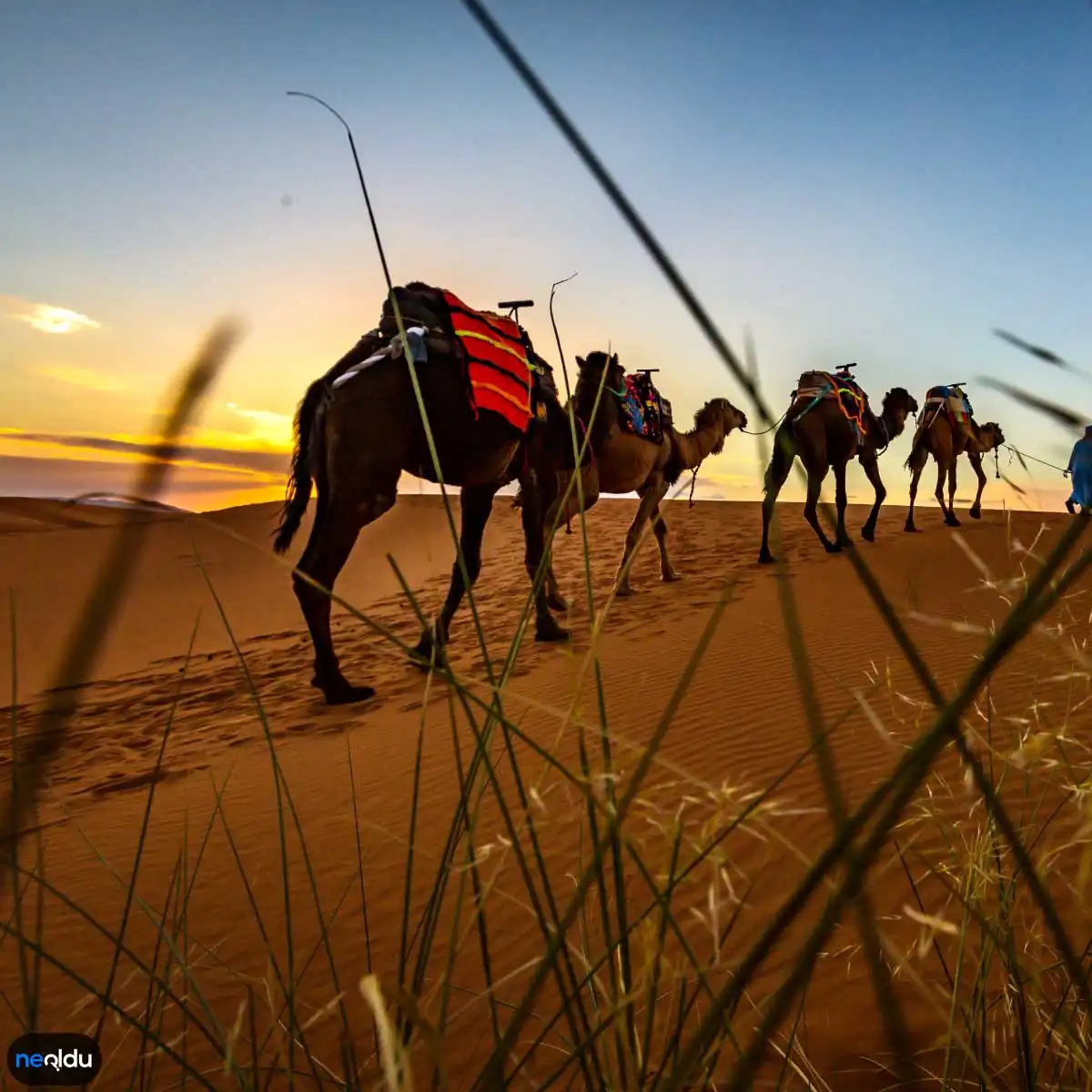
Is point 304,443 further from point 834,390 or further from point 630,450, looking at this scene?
point 834,390

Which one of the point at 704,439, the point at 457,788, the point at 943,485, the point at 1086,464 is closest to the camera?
the point at 1086,464

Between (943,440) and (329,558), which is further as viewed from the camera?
(943,440)

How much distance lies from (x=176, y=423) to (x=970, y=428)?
52.2ft

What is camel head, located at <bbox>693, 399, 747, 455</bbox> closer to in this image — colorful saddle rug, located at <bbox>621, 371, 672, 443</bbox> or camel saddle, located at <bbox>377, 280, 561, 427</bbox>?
colorful saddle rug, located at <bbox>621, 371, 672, 443</bbox>

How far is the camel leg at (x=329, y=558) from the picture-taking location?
191 inches

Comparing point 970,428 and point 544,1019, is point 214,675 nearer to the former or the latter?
point 544,1019

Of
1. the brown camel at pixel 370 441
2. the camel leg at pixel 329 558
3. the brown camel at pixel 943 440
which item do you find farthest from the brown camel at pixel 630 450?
the brown camel at pixel 943 440

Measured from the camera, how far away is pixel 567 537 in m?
17.3

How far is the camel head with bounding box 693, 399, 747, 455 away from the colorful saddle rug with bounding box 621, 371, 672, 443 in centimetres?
177

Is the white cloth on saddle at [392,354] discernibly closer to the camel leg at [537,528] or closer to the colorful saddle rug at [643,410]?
the camel leg at [537,528]

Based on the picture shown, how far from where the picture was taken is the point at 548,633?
6.79 meters

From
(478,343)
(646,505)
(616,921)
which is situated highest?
(478,343)

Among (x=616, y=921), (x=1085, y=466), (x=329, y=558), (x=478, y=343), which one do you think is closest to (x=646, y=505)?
(x=478, y=343)

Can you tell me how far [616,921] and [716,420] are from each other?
10.4 m
